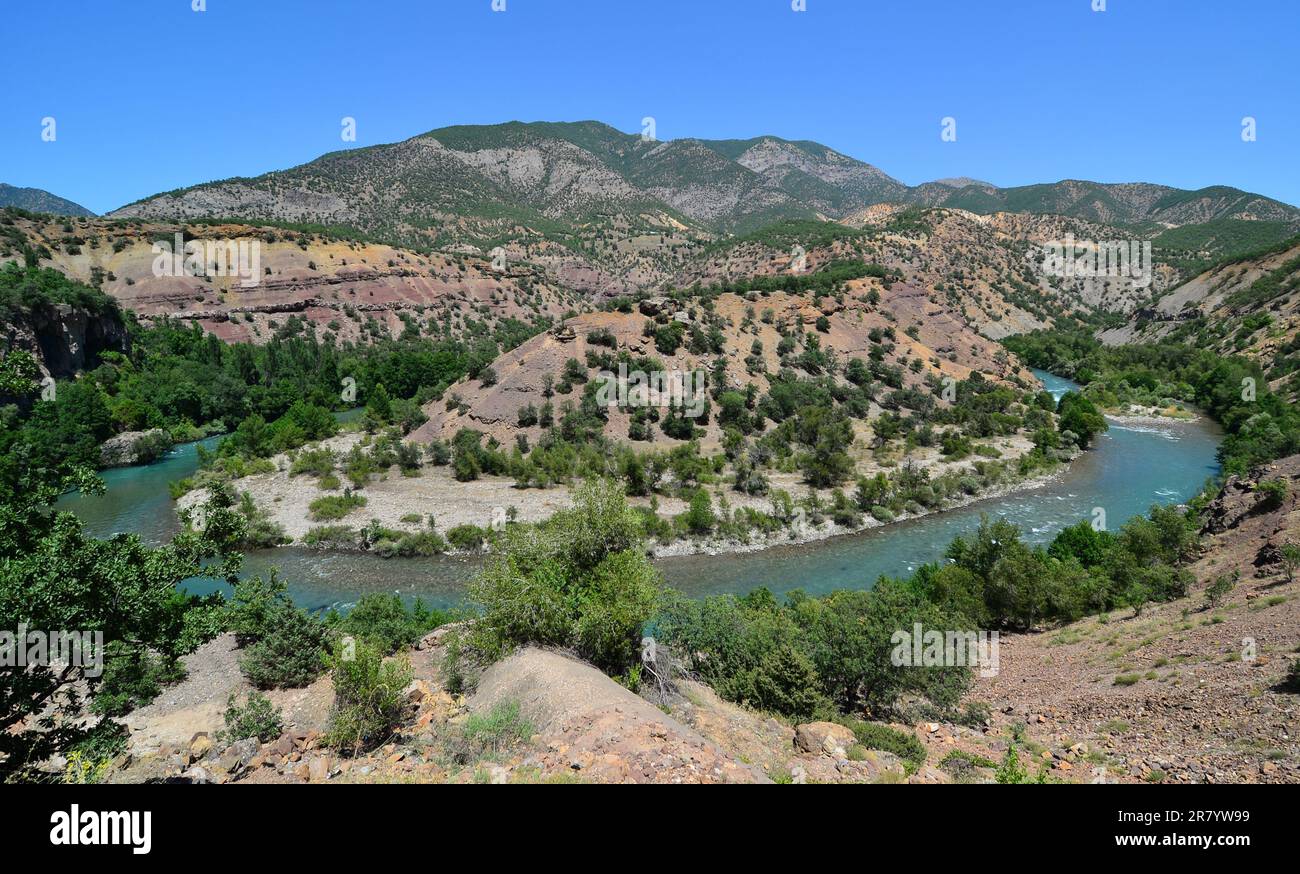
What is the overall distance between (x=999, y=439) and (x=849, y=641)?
129 ft

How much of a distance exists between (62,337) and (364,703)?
66.4 m

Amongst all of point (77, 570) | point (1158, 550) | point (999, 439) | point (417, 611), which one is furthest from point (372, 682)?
point (999, 439)

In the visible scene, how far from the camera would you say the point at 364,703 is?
10594 mm

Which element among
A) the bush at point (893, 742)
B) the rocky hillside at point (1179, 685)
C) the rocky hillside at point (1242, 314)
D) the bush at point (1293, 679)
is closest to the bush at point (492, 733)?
the bush at point (893, 742)

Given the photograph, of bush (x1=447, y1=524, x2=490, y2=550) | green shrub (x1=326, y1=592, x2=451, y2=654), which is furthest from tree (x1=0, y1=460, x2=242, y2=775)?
bush (x1=447, y1=524, x2=490, y2=550)

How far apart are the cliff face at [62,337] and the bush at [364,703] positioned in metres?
57.1

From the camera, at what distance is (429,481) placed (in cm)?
3891

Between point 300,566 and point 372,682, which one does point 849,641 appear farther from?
point 300,566

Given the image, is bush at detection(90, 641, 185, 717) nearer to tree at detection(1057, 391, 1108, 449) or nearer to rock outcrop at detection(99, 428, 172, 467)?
rock outcrop at detection(99, 428, 172, 467)

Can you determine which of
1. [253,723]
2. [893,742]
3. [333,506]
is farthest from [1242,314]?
[253,723]

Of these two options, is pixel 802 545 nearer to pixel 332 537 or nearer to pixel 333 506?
pixel 332 537

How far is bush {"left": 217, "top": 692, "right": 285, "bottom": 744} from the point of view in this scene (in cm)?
1134

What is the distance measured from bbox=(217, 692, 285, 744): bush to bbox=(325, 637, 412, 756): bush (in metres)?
1.38

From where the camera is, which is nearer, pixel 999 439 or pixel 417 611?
pixel 417 611
